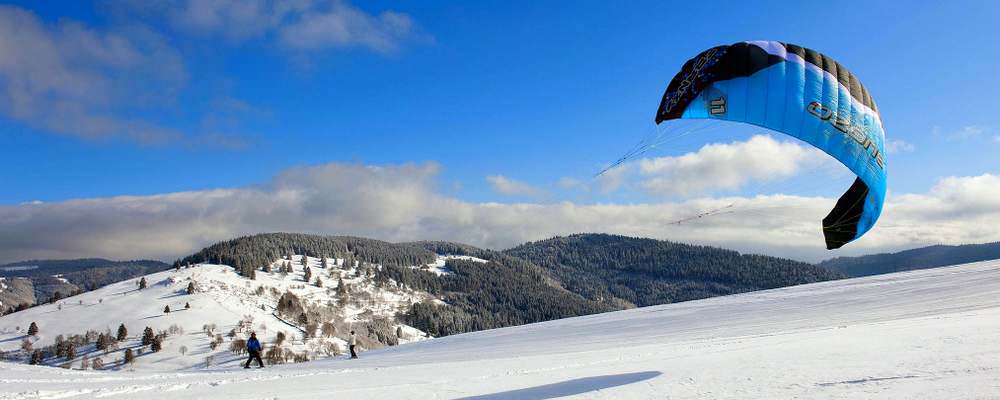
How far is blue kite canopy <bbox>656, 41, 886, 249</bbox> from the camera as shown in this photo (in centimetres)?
1466

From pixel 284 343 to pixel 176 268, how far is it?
244 feet

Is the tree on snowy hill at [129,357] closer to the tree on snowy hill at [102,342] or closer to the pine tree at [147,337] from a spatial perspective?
the pine tree at [147,337]

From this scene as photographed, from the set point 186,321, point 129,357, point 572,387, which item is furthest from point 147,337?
point 572,387

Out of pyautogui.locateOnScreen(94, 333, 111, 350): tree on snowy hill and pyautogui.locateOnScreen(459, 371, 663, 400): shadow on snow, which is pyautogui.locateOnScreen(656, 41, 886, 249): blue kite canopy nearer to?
pyautogui.locateOnScreen(459, 371, 663, 400): shadow on snow

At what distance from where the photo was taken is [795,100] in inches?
576

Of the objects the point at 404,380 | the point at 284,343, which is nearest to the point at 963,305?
the point at 404,380

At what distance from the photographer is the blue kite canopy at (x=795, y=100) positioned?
48.1 ft

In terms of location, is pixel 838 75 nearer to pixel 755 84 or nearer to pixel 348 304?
pixel 755 84

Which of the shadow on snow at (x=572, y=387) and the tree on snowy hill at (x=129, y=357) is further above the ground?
the shadow on snow at (x=572, y=387)

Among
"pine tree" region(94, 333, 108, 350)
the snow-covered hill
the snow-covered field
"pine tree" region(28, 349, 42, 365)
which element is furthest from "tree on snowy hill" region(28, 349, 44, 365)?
the snow-covered field

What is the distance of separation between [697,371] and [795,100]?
8.61 metres

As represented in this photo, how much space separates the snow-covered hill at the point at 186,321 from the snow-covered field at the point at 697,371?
10280cm

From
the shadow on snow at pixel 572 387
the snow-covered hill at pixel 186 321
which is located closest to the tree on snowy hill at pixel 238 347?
the snow-covered hill at pixel 186 321

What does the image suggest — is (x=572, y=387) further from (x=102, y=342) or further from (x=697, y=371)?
(x=102, y=342)
